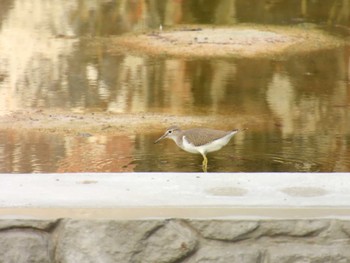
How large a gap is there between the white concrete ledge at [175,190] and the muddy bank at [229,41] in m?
6.21

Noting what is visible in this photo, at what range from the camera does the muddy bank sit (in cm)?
1142

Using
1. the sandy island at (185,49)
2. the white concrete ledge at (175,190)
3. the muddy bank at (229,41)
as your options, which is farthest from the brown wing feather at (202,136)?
the muddy bank at (229,41)

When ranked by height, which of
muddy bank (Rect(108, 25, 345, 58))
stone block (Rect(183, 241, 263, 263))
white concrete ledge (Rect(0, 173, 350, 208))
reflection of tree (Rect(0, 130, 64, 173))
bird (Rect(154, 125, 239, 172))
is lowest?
muddy bank (Rect(108, 25, 345, 58))

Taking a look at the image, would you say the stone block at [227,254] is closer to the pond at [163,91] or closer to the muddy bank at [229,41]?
the pond at [163,91]

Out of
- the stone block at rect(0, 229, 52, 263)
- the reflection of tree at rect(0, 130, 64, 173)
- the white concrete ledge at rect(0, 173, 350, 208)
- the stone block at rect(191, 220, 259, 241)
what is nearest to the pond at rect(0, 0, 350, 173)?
the reflection of tree at rect(0, 130, 64, 173)

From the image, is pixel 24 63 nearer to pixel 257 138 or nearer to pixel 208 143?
pixel 257 138

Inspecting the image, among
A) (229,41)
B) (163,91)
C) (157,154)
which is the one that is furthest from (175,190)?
(229,41)

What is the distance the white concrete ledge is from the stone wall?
14cm

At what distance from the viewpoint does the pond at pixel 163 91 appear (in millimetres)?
7320

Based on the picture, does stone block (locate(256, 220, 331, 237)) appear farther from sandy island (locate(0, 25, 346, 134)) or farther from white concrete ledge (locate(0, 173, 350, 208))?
sandy island (locate(0, 25, 346, 134))

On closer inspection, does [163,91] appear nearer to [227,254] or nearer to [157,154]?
[157,154]

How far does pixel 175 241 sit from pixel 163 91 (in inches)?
203

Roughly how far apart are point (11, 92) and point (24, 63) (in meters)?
1.28

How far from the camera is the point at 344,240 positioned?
441 centimetres
